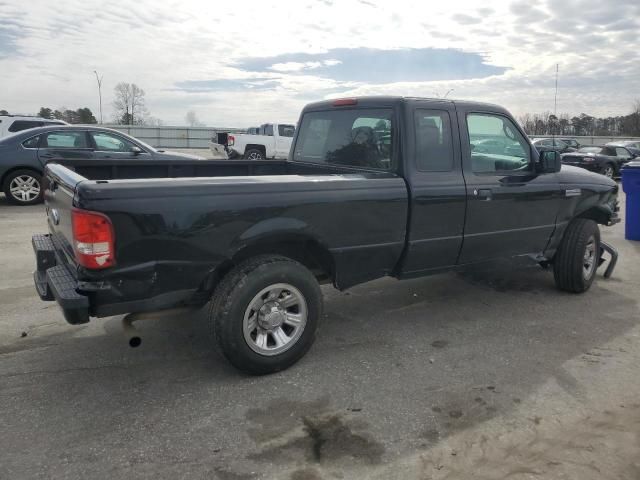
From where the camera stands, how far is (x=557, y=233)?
5375 millimetres

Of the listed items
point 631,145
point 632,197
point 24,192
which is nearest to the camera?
point 632,197

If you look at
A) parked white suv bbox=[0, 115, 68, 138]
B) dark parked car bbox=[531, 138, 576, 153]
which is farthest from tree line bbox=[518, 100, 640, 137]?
parked white suv bbox=[0, 115, 68, 138]

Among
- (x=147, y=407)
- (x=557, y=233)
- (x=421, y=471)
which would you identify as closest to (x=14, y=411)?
(x=147, y=407)

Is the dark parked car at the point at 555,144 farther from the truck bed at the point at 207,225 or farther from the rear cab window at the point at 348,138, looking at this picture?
the truck bed at the point at 207,225

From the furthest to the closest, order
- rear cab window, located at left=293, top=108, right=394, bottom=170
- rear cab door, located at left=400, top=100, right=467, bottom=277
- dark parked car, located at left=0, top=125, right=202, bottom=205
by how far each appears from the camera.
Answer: dark parked car, located at left=0, top=125, right=202, bottom=205 < rear cab window, located at left=293, top=108, right=394, bottom=170 < rear cab door, located at left=400, top=100, right=467, bottom=277

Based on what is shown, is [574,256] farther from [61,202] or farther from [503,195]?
[61,202]

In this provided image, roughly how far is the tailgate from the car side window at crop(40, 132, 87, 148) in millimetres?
6741

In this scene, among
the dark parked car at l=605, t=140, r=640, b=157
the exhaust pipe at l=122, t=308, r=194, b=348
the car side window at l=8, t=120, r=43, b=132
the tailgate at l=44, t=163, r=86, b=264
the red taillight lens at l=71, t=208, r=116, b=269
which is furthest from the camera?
the dark parked car at l=605, t=140, r=640, b=157

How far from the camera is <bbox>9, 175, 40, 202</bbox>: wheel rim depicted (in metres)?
10.4

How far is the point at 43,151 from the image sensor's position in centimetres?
1040

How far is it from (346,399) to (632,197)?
7.42 metres

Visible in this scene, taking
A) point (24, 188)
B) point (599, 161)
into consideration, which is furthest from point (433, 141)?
point (599, 161)

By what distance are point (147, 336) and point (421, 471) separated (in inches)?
101

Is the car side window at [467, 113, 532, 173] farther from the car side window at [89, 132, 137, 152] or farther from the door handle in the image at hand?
the car side window at [89, 132, 137, 152]
